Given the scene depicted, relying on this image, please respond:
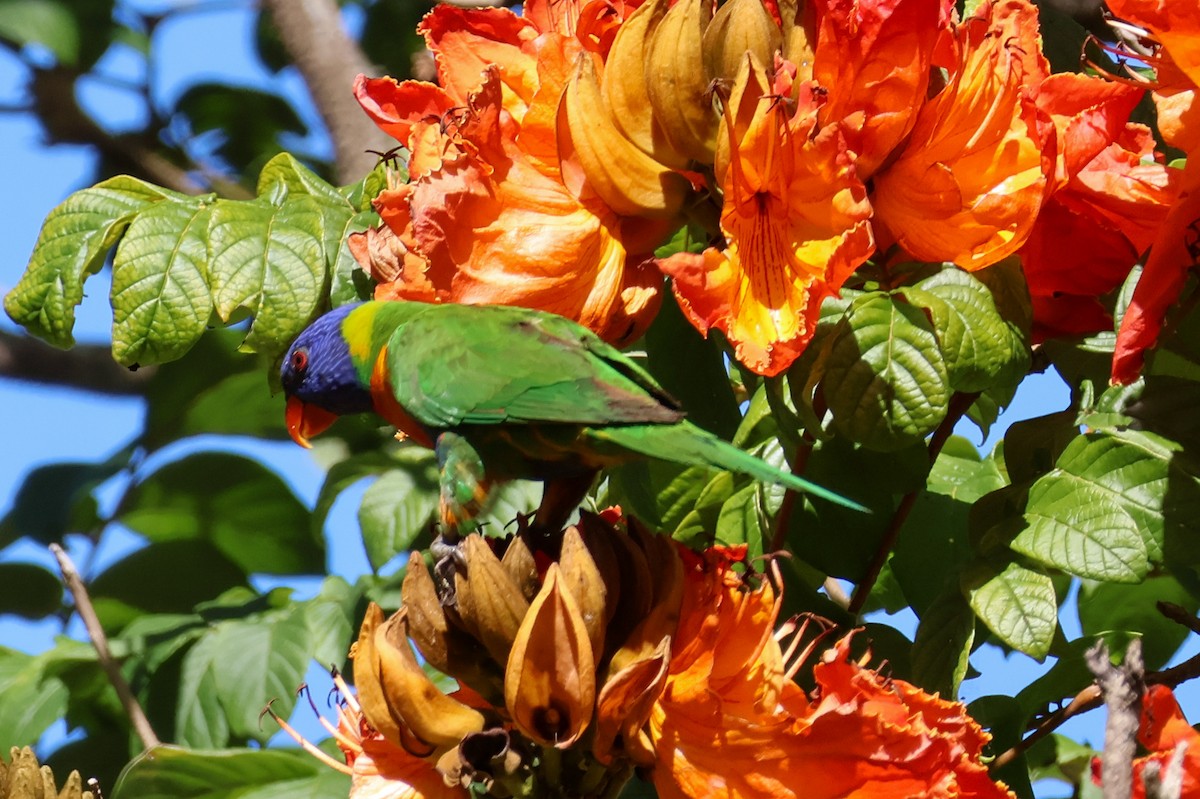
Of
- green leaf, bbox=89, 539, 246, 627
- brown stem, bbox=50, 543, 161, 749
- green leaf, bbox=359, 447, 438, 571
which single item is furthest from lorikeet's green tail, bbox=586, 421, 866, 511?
green leaf, bbox=89, 539, 246, 627

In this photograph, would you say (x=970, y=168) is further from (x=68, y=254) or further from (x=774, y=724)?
(x=68, y=254)

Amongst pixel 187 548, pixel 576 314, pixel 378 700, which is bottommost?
pixel 187 548

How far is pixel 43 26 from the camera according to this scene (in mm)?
4215

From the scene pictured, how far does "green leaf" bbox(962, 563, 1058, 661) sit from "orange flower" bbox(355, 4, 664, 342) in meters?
0.45

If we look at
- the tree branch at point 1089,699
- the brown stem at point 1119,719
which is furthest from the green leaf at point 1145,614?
the brown stem at point 1119,719

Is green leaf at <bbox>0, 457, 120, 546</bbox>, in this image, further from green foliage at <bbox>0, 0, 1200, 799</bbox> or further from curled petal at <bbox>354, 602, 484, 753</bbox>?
curled petal at <bbox>354, 602, 484, 753</bbox>

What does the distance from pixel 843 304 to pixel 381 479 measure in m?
1.52

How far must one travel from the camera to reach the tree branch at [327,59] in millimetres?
3725

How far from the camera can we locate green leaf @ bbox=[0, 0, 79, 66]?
13.6 feet

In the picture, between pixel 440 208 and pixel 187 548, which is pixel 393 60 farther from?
pixel 440 208

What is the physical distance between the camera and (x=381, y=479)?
115 inches

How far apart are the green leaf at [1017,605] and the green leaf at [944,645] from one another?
60 mm

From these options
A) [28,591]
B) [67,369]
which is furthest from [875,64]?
[67,369]

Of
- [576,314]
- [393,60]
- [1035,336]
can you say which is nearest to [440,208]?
[576,314]
